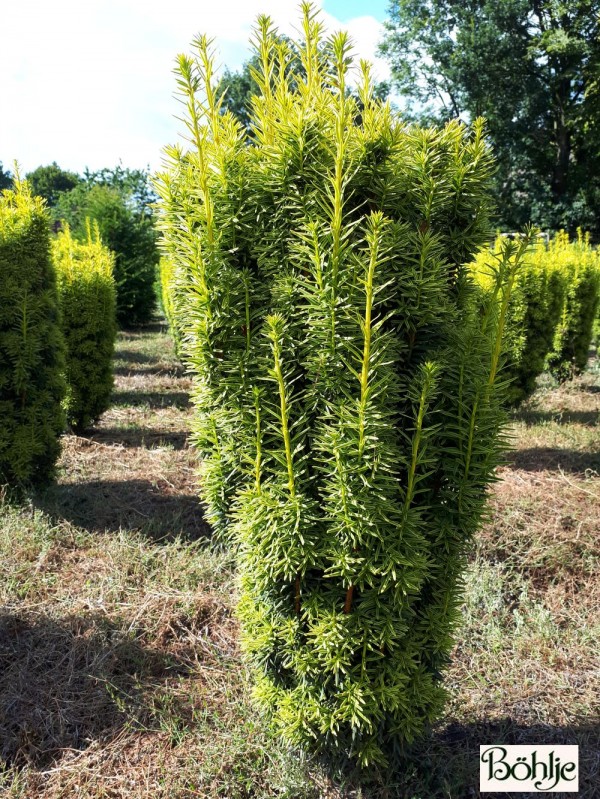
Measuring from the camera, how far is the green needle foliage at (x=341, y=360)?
71.1 inches

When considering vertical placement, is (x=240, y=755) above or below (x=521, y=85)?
below

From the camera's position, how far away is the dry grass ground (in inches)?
90.7

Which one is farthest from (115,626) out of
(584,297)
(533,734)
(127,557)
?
(584,297)

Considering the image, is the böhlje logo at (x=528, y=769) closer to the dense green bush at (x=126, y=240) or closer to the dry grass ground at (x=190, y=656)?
the dry grass ground at (x=190, y=656)

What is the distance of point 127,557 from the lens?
3691mm

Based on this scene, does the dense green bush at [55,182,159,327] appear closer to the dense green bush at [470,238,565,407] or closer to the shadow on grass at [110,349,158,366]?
the shadow on grass at [110,349,158,366]

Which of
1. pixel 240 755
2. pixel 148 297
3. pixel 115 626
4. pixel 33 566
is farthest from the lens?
pixel 148 297

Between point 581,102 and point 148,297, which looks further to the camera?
point 581,102

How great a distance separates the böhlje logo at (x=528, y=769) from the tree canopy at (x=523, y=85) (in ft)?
75.5

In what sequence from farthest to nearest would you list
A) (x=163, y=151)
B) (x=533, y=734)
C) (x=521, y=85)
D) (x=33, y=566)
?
(x=521, y=85) → (x=33, y=566) → (x=533, y=734) → (x=163, y=151)

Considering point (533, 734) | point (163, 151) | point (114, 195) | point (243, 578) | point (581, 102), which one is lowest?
point (533, 734)

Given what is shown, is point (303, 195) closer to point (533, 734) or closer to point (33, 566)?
point (533, 734)

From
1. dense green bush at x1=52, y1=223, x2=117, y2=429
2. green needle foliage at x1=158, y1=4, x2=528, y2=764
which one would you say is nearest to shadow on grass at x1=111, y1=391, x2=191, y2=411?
dense green bush at x1=52, y1=223, x2=117, y2=429

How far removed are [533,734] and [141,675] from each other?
5.49ft
